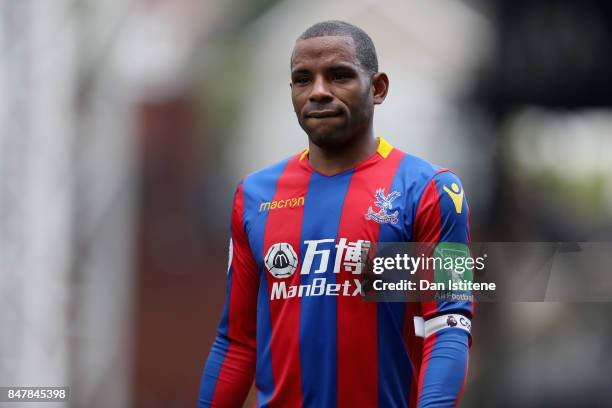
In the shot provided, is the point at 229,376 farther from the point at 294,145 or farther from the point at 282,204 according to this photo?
the point at 294,145

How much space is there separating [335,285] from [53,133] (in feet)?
12.5

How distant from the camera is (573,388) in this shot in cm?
685

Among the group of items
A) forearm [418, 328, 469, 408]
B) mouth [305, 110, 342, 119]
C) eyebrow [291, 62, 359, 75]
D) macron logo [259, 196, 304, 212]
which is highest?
eyebrow [291, 62, 359, 75]

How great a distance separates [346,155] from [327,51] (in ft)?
1.03

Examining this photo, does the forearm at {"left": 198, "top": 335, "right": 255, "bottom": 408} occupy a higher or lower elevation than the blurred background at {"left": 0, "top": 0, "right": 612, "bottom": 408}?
lower

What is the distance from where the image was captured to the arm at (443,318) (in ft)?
Result: 8.61

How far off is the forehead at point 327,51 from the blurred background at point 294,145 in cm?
380

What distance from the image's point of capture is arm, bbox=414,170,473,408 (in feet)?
8.61

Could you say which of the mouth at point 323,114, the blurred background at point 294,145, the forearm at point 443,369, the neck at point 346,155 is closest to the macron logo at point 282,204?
the neck at point 346,155

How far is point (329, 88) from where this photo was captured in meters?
2.82

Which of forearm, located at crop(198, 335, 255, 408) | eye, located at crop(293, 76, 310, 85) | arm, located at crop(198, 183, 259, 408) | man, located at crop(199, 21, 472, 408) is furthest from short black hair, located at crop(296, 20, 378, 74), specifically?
forearm, located at crop(198, 335, 255, 408)

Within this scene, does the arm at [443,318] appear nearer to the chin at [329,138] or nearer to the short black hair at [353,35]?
the chin at [329,138]

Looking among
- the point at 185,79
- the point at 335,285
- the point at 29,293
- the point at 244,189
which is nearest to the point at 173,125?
the point at 185,79

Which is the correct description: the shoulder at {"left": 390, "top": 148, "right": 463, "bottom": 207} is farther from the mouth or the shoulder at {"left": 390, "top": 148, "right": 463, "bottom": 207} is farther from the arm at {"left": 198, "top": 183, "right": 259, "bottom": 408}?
the arm at {"left": 198, "top": 183, "right": 259, "bottom": 408}
